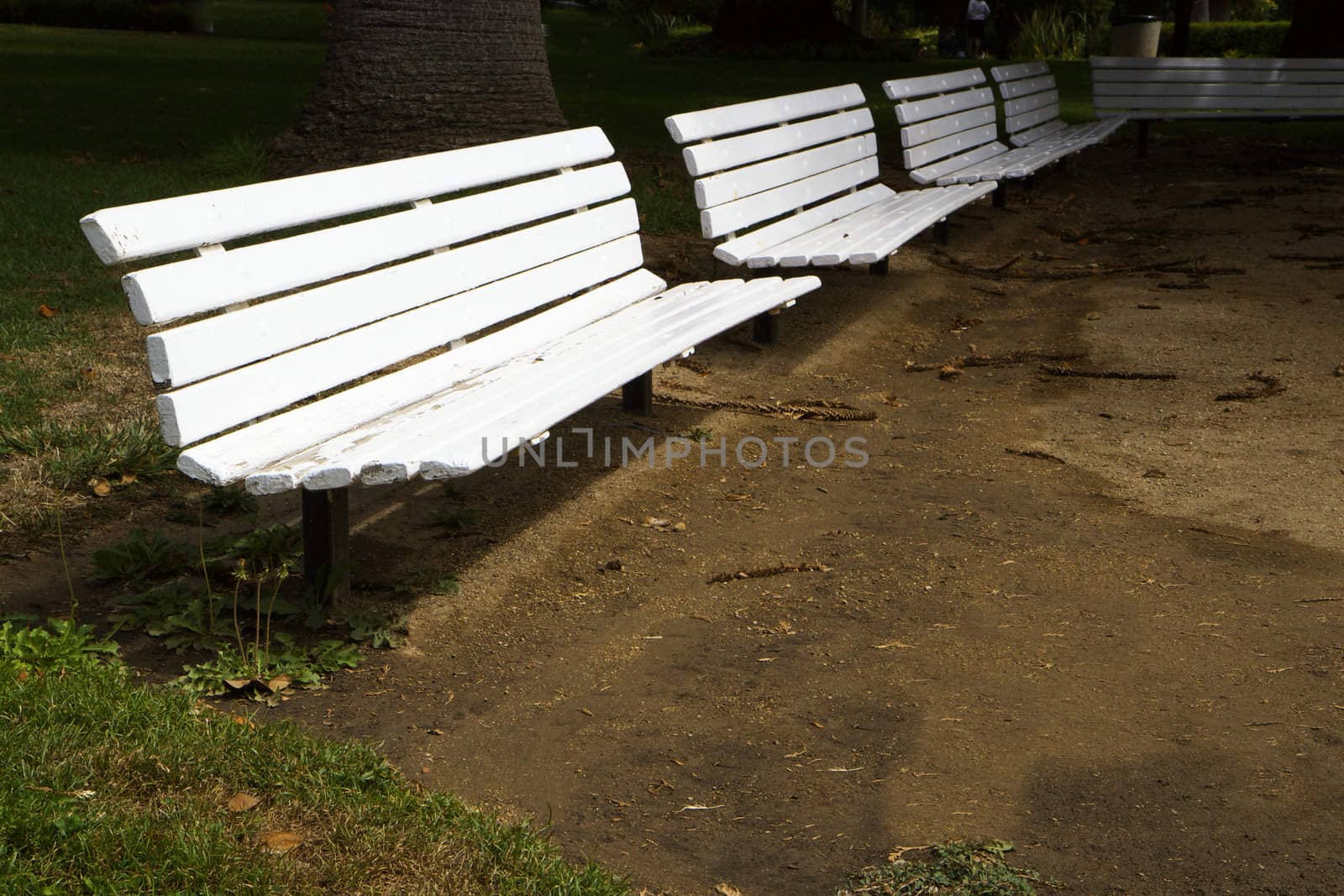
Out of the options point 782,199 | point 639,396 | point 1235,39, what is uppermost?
point 1235,39

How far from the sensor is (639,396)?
17.7 feet

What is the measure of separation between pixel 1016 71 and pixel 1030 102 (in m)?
0.40

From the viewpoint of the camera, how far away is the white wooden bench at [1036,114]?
1100cm

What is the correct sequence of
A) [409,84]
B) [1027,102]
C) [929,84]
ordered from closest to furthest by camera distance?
[409,84], [929,84], [1027,102]

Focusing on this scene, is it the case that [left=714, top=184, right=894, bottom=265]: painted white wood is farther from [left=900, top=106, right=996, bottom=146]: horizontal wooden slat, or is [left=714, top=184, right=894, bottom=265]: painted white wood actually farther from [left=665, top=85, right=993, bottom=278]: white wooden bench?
[left=900, top=106, right=996, bottom=146]: horizontal wooden slat

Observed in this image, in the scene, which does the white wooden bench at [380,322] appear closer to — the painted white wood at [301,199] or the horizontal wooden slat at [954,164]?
the painted white wood at [301,199]

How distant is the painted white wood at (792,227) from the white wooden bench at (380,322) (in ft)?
2.40

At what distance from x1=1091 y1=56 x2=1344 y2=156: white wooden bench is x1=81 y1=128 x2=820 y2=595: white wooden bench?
28.8 feet

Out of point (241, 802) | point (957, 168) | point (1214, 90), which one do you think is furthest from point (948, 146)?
point (241, 802)

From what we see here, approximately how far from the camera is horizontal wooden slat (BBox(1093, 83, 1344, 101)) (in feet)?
42.1

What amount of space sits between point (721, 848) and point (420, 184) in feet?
7.80

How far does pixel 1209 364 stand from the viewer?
614cm

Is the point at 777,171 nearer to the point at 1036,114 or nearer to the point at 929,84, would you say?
the point at 929,84

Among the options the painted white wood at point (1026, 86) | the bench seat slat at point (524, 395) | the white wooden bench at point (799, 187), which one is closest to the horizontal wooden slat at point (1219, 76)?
the painted white wood at point (1026, 86)
